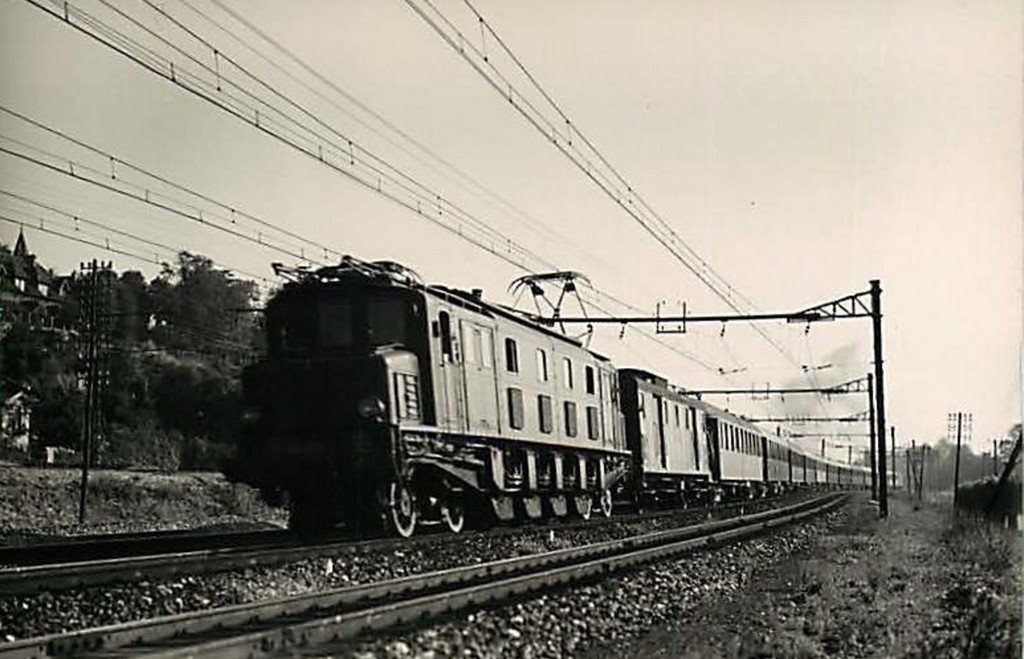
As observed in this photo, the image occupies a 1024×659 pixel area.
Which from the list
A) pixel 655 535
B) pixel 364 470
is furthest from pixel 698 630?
pixel 655 535

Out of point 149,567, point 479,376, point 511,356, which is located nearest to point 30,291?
point 511,356

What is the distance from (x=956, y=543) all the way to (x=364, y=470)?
35.6ft

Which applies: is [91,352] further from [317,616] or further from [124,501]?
[317,616]

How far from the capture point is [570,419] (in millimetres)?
22891

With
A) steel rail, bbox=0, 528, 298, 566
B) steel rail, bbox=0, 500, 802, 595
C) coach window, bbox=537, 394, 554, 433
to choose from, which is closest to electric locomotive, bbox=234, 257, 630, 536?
coach window, bbox=537, 394, 554, 433

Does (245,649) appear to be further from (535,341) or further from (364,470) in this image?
(535,341)

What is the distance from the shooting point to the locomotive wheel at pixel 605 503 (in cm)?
2622

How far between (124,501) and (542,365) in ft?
49.1

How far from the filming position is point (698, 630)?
10.6 metres

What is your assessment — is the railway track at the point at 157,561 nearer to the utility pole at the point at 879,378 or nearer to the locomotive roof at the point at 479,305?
the locomotive roof at the point at 479,305

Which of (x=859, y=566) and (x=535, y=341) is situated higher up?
(x=535, y=341)

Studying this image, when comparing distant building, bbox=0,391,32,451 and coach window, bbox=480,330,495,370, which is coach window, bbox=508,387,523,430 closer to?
coach window, bbox=480,330,495,370

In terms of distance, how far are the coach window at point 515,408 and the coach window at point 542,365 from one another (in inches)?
47.6

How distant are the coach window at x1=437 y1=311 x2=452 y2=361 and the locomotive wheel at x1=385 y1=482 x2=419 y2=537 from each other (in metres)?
1.78
